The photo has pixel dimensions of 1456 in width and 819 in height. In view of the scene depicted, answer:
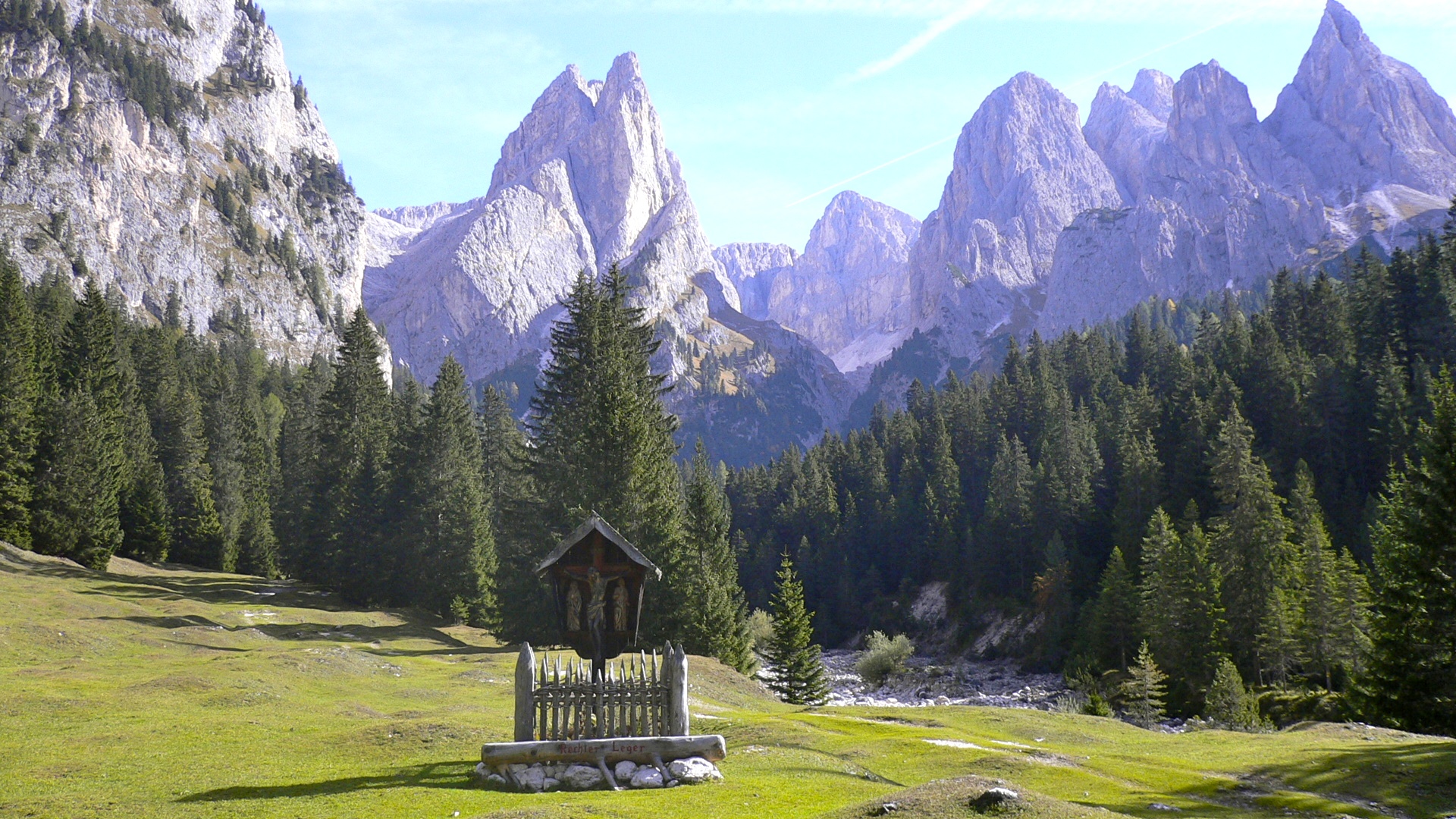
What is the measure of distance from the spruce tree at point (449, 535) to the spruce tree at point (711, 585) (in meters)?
18.5

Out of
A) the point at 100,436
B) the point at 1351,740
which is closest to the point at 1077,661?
the point at 1351,740

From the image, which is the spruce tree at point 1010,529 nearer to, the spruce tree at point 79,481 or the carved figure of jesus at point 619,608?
the spruce tree at point 79,481

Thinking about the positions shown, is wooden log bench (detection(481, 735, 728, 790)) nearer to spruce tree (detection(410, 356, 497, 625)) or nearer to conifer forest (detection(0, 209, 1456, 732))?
conifer forest (detection(0, 209, 1456, 732))

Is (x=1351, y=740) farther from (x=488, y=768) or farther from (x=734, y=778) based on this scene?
(x=488, y=768)

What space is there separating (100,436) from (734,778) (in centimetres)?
7169

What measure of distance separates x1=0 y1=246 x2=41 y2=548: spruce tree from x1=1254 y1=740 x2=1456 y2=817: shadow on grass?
243 ft

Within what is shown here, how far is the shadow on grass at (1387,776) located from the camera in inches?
851

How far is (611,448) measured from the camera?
56.2 meters

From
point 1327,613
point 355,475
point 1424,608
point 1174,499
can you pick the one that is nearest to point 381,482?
point 355,475

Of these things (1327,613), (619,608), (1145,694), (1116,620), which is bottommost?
(1145,694)

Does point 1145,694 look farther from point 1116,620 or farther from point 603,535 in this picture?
point 603,535

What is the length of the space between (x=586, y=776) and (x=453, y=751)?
5099 millimetres

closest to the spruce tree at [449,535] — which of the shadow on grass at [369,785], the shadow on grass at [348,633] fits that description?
the shadow on grass at [348,633]

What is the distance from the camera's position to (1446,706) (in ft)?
131
